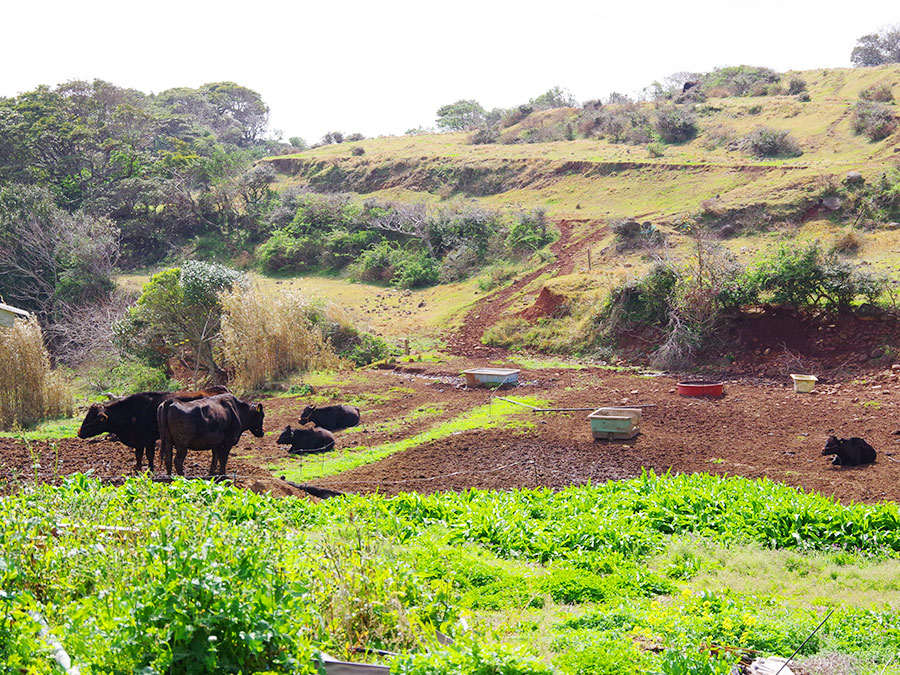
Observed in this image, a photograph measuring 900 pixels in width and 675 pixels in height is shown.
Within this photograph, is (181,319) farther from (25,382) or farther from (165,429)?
(165,429)

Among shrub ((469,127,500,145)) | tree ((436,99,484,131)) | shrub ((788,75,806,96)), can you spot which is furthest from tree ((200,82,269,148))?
shrub ((788,75,806,96))

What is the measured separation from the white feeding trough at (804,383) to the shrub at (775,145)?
21229 mm

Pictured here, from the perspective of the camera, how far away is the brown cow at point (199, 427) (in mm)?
10969

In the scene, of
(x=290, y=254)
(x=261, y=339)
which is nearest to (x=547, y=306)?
(x=261, y=339)

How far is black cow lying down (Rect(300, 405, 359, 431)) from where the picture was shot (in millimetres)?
15359

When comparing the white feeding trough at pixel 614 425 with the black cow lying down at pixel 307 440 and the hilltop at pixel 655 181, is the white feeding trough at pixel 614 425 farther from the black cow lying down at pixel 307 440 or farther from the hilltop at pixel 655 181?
the hilltop at pixel 655 181

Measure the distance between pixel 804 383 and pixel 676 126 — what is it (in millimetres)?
29361

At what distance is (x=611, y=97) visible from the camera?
213 feet

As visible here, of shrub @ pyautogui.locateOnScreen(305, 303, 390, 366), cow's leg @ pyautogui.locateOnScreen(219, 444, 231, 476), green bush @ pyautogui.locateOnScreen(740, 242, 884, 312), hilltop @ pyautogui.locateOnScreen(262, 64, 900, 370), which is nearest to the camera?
cow's leg @ pyautogui.locateOnScreen(219, 444, 231, 476)

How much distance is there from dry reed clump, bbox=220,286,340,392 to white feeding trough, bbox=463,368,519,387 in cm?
463

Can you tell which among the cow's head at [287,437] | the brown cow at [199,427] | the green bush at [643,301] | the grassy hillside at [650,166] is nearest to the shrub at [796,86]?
the grassy hillside at [650,166]

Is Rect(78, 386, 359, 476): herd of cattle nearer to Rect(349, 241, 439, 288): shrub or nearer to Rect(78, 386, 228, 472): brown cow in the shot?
Rect(78, 386, 228, 472): brown cow

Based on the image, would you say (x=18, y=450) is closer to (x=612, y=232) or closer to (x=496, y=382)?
(x=496, y=382)

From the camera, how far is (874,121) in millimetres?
32875
